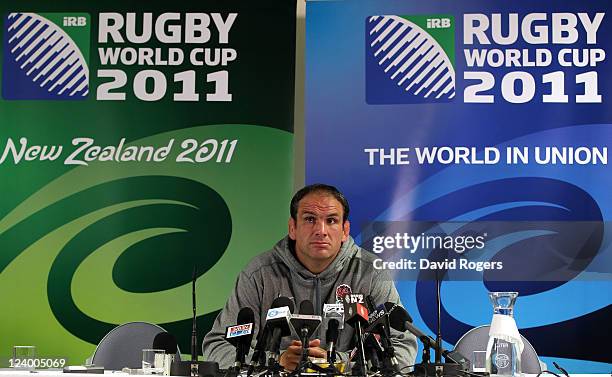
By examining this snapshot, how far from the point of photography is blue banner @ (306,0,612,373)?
17.9 ft

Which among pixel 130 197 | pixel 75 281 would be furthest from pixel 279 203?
pixel 75 281

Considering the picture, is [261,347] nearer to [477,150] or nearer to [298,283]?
[298,283]

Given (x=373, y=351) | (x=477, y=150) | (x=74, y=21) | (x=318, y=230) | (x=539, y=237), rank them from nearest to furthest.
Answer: (x=373, y=351) → (x=318, y=230) → (x=539, y=237) → (x=477, y=150) → (x=74, y=21)

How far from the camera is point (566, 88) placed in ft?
18.3

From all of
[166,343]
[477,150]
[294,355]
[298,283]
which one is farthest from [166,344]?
[477,150]

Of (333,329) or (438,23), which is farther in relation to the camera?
(438,23)

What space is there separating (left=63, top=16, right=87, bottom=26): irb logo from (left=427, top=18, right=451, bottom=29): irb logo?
2.22 meters

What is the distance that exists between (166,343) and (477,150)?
262cm

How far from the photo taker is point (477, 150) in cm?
560

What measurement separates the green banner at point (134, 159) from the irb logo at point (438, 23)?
2.91ft

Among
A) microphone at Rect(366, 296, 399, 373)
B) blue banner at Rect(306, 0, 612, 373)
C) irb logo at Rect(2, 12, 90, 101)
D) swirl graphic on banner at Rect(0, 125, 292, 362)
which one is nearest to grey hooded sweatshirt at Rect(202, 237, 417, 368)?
blue banner at Rect(306, 0, 612, 373)

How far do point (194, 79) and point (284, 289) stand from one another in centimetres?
195

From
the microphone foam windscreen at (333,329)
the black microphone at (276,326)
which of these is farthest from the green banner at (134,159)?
the microphone foam windscreen at (333,329)

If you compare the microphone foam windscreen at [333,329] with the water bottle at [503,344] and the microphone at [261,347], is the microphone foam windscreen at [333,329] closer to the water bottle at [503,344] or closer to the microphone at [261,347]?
the microphone at [261,347]
